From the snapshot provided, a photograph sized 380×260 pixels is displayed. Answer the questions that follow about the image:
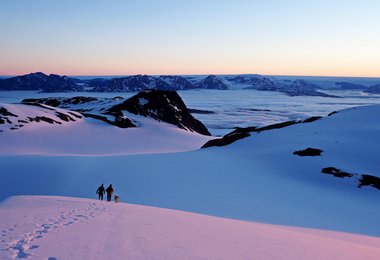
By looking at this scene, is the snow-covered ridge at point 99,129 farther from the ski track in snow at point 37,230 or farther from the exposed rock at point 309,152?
the ski track in snow at point 37,230

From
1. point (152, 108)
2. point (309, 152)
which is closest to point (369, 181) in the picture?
point (309, 152)

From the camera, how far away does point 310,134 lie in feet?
143

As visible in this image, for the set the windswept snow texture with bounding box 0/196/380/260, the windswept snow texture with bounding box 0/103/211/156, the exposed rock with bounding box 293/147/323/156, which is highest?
the windswept snow texture with bounding box 0/196/380/260

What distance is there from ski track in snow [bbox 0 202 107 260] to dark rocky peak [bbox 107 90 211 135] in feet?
250

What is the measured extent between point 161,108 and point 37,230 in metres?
87.0

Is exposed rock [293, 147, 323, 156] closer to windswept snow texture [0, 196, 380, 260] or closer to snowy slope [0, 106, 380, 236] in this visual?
snowy slope [0, 106, 380, 236]

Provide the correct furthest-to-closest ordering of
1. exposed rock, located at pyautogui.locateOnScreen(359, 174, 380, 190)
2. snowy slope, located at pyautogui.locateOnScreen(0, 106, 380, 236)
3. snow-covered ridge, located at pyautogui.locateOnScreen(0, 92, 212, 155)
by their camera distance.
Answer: snow-covered ridge, located at pyautogui.locateOnScreen(0, 92, 212, 155) → exposed rock, located at pyautogui.locateOnScreen(359, 174, 380, 190) → snowy slope, located at pyautogui.locateOnScreen(0, 106, 380, 236)

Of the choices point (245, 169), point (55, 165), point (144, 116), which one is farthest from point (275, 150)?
point (144, 116)

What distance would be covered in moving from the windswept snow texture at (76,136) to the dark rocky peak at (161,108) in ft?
32.4

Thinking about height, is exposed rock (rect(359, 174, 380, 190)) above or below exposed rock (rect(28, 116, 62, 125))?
below

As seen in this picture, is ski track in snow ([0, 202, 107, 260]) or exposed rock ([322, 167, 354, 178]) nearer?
ski track in snow ([0, 202, 107, 260])

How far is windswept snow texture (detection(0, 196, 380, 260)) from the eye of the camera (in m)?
9.88

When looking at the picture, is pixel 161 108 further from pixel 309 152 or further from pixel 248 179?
pixel 248 179

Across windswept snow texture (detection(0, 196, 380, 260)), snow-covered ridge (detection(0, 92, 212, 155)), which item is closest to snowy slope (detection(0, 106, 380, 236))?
windswept snow texture (detection(0, 196, 380, 260))
